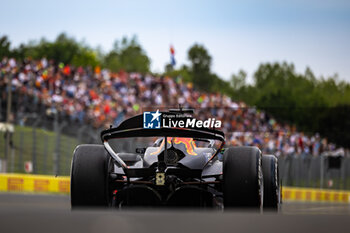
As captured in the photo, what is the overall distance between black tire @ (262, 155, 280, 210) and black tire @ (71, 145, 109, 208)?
197 centimetres

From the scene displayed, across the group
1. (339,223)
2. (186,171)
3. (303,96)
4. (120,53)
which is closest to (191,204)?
(186,171)

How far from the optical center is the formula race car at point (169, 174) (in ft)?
25.9

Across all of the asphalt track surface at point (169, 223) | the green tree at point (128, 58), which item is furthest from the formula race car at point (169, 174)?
the green tree at point (128, 58)

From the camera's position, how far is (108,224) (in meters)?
5.56

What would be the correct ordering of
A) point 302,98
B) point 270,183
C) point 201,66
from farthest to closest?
point 201,66
point 302,98
point 270,183

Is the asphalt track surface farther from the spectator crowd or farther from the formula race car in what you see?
the spectator crowd

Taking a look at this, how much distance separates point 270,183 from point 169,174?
1.46 m

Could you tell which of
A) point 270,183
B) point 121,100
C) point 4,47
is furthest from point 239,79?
point 270,183

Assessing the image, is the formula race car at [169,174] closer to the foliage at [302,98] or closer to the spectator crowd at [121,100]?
the spectator crowd at [121,100]

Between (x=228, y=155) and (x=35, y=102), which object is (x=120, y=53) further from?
(x=228, y=155)

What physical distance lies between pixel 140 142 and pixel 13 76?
616 centimetres

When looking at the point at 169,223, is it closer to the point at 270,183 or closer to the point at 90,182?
the point at 90,182

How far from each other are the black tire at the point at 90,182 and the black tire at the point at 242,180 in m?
1.33

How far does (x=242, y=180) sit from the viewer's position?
786 cm
